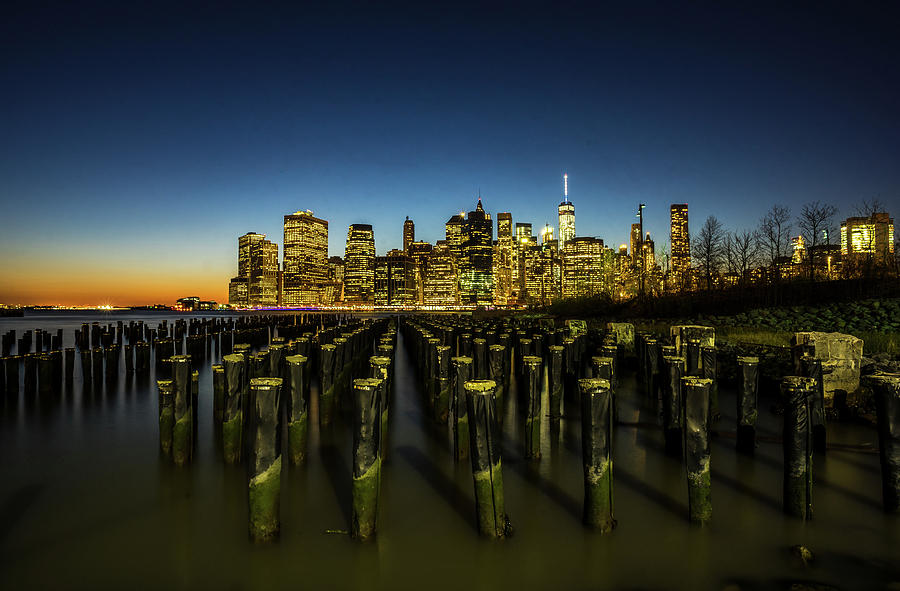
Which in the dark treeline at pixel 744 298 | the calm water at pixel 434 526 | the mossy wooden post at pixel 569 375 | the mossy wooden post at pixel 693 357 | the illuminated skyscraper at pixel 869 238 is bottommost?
the calm water at pixel 434 526

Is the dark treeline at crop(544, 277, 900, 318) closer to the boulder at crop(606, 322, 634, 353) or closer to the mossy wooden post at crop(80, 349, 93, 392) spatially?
the boulder at crop(606, 322, 634, 353)

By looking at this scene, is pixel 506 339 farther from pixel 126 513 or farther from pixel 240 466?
pixel 126 513

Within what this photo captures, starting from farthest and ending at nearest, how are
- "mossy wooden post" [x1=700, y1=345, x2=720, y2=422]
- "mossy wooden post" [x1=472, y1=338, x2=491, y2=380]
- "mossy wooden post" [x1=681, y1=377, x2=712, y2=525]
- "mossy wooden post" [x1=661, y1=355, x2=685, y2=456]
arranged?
"mossy wooden post" [x1=472, y1=338, x2=491, y2=380] → "mossy wooden post" [x1=700, y1=345, x2=720, y2=422] → "mossy wooden post" [x1=661, y1=355, x2=685, y2=456] → "mossy wooden post" [x1=681, y1=377, x2=712, y2=525]

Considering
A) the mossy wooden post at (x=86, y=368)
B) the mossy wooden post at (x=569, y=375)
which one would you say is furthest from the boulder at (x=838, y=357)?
the mossy wooden post at (x=86, y=368)

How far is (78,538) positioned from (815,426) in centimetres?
1019

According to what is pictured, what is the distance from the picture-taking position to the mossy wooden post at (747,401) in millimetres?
7219

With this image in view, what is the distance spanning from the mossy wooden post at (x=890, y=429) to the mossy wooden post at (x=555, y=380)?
4.42 metres

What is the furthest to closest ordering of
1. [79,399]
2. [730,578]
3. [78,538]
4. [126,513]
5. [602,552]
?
[79,399], [126,513], [78,538], [602,552], [730,578]

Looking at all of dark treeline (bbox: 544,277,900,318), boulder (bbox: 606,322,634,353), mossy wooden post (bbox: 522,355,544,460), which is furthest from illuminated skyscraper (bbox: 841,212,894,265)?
mossy wooden post (bbox: 522,355,544,460)

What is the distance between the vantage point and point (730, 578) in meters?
4.39

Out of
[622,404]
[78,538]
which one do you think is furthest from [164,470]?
[622,404]

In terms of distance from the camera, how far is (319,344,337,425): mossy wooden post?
9.58 meters

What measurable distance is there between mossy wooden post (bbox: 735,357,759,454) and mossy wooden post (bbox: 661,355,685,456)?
86 centimetres

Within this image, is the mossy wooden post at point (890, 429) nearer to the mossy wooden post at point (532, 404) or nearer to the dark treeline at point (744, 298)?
the mossy wooden post at point (532, 404)
